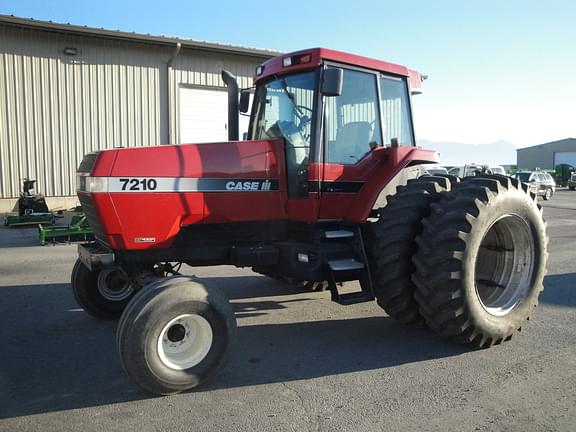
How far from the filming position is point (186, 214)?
4438 millimetres

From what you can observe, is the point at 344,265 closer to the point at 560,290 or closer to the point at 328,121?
the point at 328,121

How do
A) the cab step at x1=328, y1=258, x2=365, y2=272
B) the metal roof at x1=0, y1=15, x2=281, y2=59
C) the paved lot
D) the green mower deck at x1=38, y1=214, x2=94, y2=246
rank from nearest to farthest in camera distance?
the paved lot
the cab step at x1=328, y1=258, x2=365, y2=272
the green mower deck at x1=38, y1=214, x2=94, y2=246
the metal roof at x1=0, y1=15, x2=281, y2=59

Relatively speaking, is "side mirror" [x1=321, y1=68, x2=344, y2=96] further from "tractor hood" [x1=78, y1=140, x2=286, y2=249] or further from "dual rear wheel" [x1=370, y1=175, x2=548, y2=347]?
"dual rear wheel" [x1=370, y1=175, x2=548, y2=347]

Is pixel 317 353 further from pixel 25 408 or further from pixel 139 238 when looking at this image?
pixel 25 408

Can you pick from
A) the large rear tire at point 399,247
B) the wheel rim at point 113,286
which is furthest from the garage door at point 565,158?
the wheel rim at point 113,286

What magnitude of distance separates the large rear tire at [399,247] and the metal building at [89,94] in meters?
13.1

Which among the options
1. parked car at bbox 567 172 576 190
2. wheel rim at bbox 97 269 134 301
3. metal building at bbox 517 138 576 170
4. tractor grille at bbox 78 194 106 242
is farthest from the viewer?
metal building at bbox 517 138 576 170

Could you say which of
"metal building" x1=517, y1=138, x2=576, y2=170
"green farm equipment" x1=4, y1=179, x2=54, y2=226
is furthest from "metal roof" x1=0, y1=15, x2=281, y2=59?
"metal building" x1=517, y1=138, x2=576, y2=170

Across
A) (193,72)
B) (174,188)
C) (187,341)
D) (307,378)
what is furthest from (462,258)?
(193,72)

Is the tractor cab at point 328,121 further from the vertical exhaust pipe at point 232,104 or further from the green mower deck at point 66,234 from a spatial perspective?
the green mower deck at point 66,234

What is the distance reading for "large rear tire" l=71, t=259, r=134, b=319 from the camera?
5395 millimetres

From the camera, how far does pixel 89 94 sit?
15.6m

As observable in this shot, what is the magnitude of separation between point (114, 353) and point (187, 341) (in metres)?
1.01

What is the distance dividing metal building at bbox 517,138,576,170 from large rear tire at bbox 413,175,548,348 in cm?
6608
